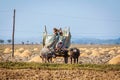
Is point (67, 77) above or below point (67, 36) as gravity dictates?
below

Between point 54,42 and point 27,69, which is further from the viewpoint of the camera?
point 54,42

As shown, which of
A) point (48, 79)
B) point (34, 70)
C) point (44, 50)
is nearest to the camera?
point (48, 79)

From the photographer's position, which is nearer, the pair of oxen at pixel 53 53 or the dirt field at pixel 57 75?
the dirt field at pixel 57 75

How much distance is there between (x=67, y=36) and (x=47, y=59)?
8.65 ft

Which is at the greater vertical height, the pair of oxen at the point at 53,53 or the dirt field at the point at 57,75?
the pair of oxen at the point at 53,53

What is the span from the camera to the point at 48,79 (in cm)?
1984

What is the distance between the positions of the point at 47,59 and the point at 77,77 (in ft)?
32.5

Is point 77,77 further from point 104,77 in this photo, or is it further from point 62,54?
point 62,54

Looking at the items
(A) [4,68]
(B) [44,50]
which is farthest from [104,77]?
(B) [44,50]

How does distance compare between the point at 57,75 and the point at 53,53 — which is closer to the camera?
the point at 57,75

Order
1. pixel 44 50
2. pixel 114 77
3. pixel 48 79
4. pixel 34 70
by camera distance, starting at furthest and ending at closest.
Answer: pixel 44 50
pixel 34 70
pixel 114 77
pixel 48 79

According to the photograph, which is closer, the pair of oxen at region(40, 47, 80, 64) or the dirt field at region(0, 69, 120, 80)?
the dirt field at region(0, 69, 120, 80)

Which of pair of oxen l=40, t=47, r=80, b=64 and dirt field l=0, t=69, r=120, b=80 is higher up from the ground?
pair of oxen l=40, t=47, r=80, b=64

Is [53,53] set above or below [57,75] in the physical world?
above
